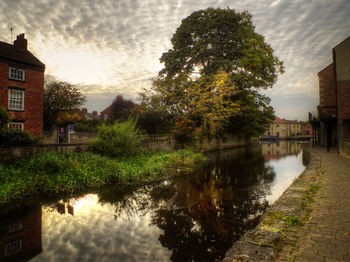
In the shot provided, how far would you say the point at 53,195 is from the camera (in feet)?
A: 24.2

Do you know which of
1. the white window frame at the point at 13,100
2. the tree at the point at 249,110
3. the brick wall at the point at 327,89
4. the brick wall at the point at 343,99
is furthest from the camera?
the brick wall at the point at 327,89

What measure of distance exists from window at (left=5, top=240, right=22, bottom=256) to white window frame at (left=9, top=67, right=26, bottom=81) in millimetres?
20307

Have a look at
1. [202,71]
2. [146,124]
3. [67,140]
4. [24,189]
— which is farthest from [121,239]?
[67,140]

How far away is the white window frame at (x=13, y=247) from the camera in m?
3.85

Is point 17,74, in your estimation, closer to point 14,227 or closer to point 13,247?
point 14,227

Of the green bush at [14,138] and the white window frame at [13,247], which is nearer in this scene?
the white window frame at [13,247]

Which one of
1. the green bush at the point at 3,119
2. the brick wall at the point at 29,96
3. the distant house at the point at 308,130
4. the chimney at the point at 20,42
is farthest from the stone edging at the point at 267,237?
the distant house at the point at 308,130

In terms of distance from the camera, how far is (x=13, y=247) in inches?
158

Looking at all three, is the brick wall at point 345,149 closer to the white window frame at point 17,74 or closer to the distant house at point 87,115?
the white window frame at point 17,74

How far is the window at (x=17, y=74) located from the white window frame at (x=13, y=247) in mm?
20382

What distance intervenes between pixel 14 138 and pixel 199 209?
31.0 ft

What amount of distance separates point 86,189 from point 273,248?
7074 mm

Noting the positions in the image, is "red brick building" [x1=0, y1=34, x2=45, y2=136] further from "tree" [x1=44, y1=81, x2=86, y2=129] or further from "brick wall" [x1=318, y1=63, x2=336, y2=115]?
"brick wall" [x1=318, y1=63, x2=336, y2=115]

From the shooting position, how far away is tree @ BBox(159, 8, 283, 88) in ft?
73.3
